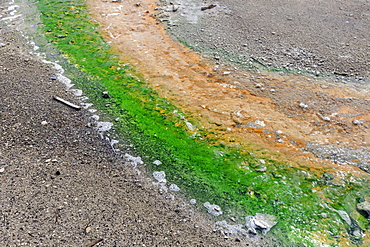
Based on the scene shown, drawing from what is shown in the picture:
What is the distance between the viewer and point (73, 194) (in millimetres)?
3688

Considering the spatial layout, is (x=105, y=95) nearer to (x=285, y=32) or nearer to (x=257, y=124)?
(x=257, y=124)

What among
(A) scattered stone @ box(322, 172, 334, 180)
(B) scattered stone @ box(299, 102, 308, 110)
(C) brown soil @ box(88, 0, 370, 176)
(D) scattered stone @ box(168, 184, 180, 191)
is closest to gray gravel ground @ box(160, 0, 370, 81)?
(C) brown soil @ box(88, 0, 370, 176)

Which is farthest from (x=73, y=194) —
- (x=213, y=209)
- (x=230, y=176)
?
(x=230, y=176)

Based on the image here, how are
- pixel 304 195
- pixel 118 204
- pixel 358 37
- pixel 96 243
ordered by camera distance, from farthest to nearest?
1. pixel 358 37
2. pixel 304 195
3. pixel 118 204
4. pixel 96 243

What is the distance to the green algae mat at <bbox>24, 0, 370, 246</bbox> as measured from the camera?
12.1 feet

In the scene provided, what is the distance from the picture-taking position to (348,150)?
15.5ft

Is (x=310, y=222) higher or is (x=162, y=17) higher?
(x=162, y=17)

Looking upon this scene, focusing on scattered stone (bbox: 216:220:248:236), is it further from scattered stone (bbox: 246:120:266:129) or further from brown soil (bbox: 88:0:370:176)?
scattered stone (bbox: 246:120:266:129)

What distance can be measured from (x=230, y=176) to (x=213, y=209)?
745mm

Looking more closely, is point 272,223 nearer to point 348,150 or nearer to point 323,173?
point 323,173

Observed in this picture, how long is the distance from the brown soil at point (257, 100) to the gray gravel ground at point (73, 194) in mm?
1811

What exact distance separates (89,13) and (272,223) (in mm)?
8617

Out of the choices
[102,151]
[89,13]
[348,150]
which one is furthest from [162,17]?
[348,150]

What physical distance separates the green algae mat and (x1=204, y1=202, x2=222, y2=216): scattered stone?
0.04 meters
